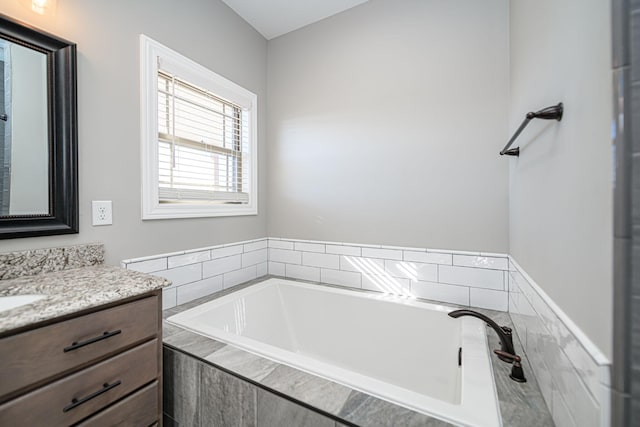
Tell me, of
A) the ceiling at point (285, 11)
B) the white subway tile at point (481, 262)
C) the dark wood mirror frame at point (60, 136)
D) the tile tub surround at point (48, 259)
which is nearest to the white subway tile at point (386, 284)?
the white subway tile at point (481, 262)

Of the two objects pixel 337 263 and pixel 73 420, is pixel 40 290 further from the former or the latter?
pixel 337 263

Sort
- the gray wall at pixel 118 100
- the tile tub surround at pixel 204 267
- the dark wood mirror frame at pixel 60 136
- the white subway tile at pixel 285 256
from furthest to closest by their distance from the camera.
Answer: the white subway tile at pixel 285 256, the tile tub surround at pixel 204 267, the gray wall at pixel 118 100, the dark wood mirror frame at pixel 60 136

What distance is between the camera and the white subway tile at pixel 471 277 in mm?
1664

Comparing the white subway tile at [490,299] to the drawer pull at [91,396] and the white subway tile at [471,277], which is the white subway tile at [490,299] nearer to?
the white subway tile at [471,277]

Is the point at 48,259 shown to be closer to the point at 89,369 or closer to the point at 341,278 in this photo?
the point at 89,369

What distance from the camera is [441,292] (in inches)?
71.0

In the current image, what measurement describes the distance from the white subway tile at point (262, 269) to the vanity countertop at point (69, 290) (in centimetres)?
126

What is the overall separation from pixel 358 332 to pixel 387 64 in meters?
1.97

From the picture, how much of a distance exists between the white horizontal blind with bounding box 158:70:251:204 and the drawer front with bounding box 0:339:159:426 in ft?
3.20

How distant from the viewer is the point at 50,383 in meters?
0.80

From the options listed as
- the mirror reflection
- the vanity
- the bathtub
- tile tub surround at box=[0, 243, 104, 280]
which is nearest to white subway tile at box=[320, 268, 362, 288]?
the bathtub

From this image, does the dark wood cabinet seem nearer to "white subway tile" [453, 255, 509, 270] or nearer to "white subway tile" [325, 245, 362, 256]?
"white subway tile" [325, 245, 362, 256]

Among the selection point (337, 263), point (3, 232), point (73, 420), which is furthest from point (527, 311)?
point (3, 232)

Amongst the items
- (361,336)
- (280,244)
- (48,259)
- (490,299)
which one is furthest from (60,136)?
(490,299)
